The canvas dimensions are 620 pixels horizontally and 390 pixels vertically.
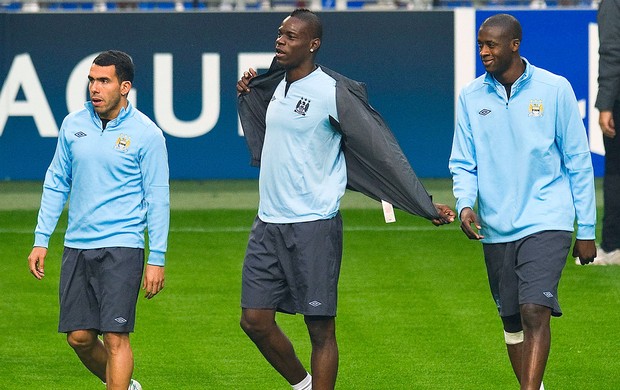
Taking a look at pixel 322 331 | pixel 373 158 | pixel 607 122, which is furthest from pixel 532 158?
pixel 607 122

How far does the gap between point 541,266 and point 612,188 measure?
4807 millimetres

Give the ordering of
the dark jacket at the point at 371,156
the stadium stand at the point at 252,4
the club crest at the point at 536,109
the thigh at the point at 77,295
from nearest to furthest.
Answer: the thigh at the point at 77,295
the club crest at the point at 536,109
the dark jacket at the point at 371,156
the stadium stand at the point at 252,4

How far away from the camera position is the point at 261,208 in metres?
7.72

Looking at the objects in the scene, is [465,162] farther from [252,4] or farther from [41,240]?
[252,4]

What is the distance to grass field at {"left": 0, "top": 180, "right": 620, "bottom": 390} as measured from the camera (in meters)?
8.76

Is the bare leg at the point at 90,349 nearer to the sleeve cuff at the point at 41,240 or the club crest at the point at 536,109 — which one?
the sleeve cuff at the point at 41,240

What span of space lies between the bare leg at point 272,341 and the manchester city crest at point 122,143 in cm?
105

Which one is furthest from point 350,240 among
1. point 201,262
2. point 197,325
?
point 197,325

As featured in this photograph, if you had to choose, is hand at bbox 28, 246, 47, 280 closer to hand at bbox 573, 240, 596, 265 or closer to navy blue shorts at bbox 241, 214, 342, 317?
navy blue shorts at bbox 241, 214, 342, 317

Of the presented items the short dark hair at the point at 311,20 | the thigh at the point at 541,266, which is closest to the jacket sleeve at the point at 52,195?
the short dark hair at the point at 311,20

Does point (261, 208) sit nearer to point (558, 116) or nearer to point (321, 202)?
point (321, 202)

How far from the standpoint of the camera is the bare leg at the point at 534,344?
7.33 m

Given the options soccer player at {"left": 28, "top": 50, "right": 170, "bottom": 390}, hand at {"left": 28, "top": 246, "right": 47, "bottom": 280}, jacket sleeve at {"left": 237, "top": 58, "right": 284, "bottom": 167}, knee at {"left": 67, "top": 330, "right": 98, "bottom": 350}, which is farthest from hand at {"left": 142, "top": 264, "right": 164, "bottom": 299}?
jacket sleeve at {"left": 237, "top": 58, "right": 284, "bottom": 167}

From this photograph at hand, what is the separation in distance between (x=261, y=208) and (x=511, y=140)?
130 cm
